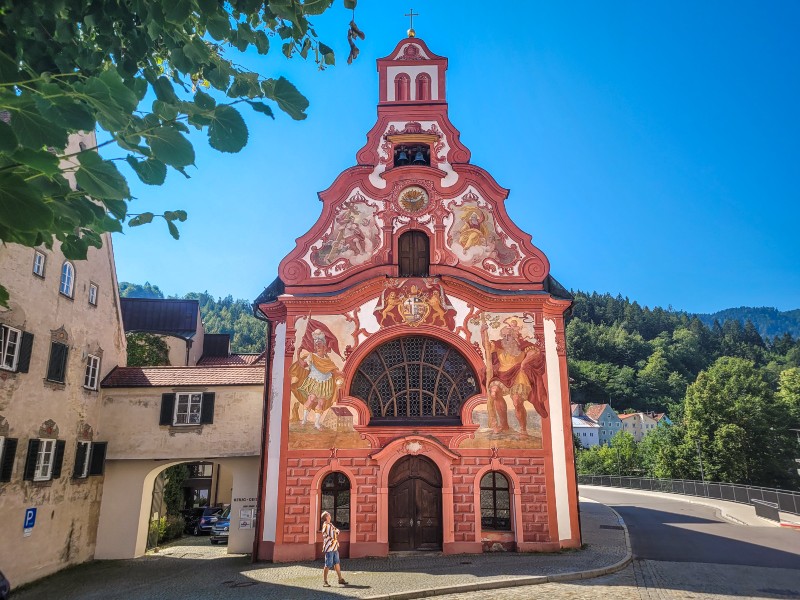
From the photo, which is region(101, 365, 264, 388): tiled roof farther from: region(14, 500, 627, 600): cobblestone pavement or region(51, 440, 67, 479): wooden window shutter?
region(14, 500, 627, 600): cobblestone pavement

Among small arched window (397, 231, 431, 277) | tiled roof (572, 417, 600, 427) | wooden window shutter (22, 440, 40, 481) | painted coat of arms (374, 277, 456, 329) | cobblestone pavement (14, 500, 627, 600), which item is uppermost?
tiled roof (572, 417, 600, 427)

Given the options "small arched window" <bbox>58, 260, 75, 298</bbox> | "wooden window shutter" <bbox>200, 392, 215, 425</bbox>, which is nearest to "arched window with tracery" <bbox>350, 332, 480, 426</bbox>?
"wooden window shutter" <bbox>200, 392, 215, 425</bbox>

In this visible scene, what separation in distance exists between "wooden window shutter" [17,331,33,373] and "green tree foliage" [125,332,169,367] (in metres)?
14.8

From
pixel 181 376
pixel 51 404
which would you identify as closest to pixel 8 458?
pixel 51 404

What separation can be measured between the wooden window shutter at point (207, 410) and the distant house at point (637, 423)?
4977 inches

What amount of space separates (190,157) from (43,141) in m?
0.81

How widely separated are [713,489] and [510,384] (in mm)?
32256

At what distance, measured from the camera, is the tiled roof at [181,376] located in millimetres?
21344

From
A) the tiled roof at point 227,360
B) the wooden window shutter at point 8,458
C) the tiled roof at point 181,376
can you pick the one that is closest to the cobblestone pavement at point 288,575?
the wooden window shutter at point 8,458

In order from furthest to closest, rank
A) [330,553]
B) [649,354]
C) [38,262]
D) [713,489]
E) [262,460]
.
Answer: [649,354], [713,489], [262,460], [38,262], [330,553]

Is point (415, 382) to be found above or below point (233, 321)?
below

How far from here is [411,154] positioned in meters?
23.1

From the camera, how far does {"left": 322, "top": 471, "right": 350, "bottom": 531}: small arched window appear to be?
1902cm

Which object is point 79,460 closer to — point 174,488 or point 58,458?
point 58,458
